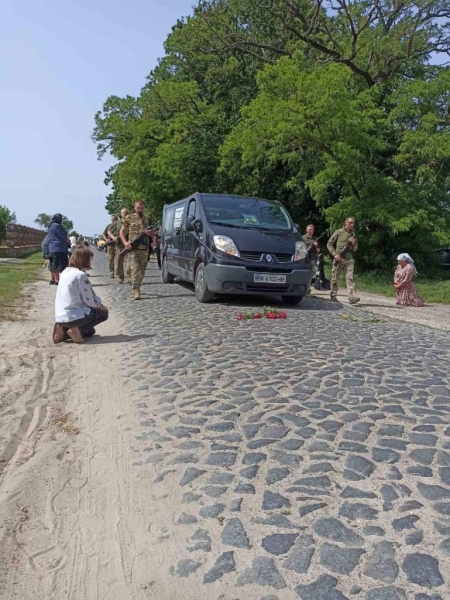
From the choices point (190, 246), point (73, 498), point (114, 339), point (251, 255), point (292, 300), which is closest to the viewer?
point (73, 498)

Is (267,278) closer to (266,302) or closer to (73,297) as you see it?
(266,302)

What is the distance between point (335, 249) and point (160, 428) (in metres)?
8.95

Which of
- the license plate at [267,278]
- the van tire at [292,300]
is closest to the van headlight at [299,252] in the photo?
the license plate at [267,278]

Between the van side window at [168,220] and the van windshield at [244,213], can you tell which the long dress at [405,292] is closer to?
the van windshield at [244,213]

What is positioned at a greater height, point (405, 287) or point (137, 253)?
point (137, 253)

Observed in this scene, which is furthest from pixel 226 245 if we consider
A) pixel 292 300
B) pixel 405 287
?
pixel 405 287

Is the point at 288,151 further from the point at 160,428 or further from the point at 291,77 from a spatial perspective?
the point at 160,428

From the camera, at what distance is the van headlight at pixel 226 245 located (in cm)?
1015

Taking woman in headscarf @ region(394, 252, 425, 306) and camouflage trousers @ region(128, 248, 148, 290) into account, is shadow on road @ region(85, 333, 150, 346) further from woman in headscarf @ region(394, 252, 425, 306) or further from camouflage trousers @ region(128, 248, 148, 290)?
woman in headscarf @ region(394, 252, 425, 306)

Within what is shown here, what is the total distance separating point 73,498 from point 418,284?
55.5 ft

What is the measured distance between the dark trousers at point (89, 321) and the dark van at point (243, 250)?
3.23m

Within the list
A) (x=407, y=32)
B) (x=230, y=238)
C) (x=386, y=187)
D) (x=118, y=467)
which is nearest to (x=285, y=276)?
(x=230, y=238)

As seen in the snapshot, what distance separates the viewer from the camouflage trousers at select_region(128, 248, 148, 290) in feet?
37.3

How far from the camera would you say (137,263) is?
11.4 metres
